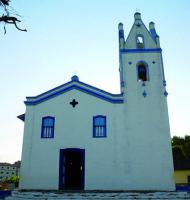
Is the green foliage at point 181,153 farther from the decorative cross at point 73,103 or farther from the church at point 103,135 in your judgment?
the decorative cross at point 73,103

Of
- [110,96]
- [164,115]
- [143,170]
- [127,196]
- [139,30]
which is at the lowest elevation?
[127,196]

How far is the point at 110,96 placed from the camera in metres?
19.1

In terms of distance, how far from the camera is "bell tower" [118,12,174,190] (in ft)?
57.6

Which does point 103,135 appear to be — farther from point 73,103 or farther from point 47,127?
point 47,127

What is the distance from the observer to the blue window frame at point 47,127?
1869cm

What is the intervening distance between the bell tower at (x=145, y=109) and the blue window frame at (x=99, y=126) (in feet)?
5.10

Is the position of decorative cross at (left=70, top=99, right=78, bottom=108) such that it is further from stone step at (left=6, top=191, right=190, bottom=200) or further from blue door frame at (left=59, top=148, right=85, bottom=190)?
stone step at (left=6, top=191, right=190, bottom=200)

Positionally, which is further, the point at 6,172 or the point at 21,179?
the point at 6,172

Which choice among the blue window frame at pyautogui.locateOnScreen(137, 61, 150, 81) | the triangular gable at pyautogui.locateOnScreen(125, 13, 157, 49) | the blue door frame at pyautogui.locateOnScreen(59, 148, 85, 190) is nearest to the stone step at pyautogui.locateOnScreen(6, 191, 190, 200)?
the blue door frame at pyautogui.locateOnScreen(59, 148, 85, 190)

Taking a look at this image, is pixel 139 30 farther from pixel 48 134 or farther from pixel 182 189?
pixel 182 189

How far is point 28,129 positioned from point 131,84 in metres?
8.24

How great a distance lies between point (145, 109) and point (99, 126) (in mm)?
3554

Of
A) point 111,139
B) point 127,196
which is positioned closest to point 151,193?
point 127,196

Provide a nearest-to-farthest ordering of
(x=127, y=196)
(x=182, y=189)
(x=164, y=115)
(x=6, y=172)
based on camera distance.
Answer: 1. (x=127, y=196)
2. (x=182, y=189)
3. (x=164, y=115)
4. (x=6, y=172)
